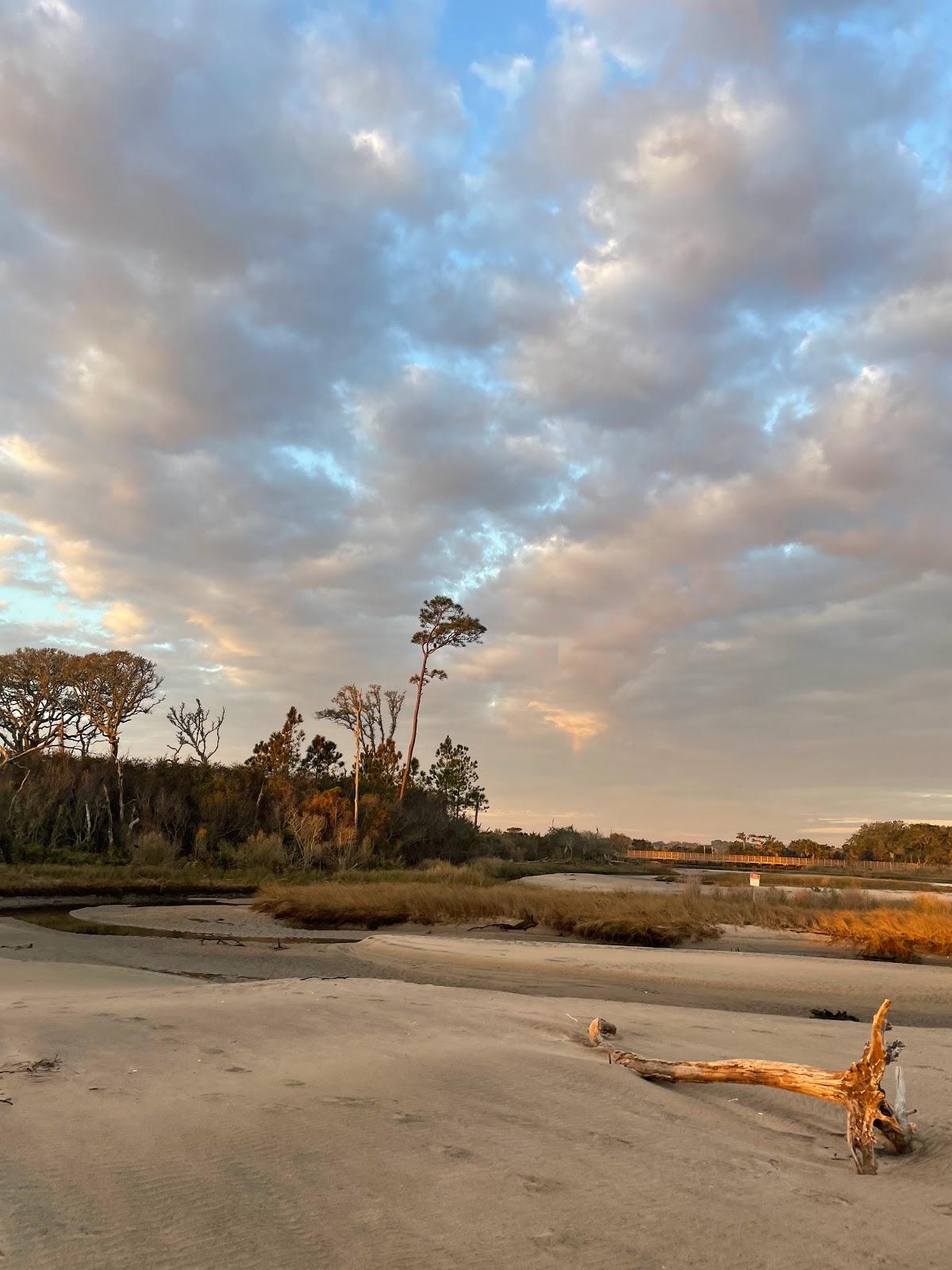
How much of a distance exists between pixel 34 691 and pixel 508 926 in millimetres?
35490

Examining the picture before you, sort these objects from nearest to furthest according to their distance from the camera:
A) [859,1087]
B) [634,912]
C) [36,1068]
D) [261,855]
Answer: [859,1087] < [36,1068] < [634,912] < [261,855]

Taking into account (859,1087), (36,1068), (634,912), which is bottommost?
(634,912)

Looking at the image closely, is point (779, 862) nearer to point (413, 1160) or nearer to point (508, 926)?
point (508, 926)

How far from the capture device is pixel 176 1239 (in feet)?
10.1

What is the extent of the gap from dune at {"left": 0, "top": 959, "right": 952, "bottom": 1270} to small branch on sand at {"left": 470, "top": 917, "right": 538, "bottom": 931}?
14.7 m

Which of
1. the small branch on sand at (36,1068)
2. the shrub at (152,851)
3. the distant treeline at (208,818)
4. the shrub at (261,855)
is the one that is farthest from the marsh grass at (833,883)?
the small branch on sand at (36,1068)

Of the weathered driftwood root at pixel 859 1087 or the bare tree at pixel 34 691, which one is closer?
the weathered driftwood root at pixel 859 1087

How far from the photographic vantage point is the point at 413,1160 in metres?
4.12

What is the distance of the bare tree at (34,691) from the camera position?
1806 inches

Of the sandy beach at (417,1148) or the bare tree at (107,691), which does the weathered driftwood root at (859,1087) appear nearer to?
the sandy beach at (417,1148)

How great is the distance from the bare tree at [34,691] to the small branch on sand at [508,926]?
3275 centimetres

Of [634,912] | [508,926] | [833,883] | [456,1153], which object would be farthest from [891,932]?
[833,883]

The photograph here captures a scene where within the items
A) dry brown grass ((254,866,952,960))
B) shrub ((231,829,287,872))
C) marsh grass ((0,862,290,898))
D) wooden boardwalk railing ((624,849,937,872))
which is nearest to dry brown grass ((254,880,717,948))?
dry brown grass ((254,866,952,960))

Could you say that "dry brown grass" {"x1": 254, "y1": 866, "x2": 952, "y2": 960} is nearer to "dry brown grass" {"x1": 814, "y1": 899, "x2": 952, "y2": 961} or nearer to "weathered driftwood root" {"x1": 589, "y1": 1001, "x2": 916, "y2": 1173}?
"dry brown grass" {"x1": 814, "y1": 899, "x2": 952, "y2": 961}
